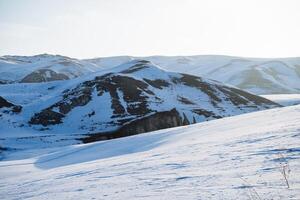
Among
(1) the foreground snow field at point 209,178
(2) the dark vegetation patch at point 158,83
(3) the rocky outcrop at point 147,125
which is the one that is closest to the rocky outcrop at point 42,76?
(2) the dark vegetation patch at point 158,83

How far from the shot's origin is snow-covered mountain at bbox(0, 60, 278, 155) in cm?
5450

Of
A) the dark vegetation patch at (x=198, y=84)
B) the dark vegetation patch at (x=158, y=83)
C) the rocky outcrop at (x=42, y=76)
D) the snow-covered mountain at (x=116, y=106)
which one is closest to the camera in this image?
the snow-covered mountain at (x=116, y=106)

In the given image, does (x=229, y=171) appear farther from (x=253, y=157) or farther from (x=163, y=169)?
(x=163, y=169)

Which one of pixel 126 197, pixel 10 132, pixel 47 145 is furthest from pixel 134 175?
pixel 10 132

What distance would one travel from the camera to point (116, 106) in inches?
2514

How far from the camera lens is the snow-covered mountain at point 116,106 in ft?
179

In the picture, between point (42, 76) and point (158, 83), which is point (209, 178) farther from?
point (42, 76)

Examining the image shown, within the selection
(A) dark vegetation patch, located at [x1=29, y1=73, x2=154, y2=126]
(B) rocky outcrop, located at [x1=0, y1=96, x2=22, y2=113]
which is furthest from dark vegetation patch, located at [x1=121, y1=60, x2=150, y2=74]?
(B) rocky outcrop, located at [x1=0, y1=96, x2=22, y2=113]

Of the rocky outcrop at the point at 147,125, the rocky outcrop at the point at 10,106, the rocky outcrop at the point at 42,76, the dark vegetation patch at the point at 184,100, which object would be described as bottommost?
the rocky outcrop at the point at 147,125

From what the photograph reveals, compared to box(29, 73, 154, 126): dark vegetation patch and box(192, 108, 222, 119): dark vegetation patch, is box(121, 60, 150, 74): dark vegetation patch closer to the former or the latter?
box(29, 73, 154, 126): dark vegetation patch

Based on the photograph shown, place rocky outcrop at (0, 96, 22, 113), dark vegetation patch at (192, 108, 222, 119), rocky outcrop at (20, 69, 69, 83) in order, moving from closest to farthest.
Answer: dark vegetation patch at (192, 108, 222, 119) → rocky outcrop at (0, 96, 22, 113) → rocky outcrop at (20, 69, 69, 83)

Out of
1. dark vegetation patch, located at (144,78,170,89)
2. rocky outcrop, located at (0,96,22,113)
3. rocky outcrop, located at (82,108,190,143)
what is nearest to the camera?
rocky outcrop, located at (82,108,190,143)

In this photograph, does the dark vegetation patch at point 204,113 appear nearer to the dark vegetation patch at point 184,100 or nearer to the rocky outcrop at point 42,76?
the dark vegetation patch at point 184,100

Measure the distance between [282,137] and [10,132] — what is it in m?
48.1
